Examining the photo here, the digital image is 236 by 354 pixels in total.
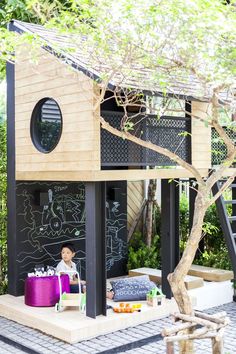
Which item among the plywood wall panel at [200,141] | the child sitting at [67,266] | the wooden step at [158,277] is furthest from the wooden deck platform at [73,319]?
the plywood wall panel at [200,141]

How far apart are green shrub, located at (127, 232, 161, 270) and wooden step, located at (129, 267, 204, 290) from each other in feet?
1.68

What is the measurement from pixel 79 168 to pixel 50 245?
2752mm

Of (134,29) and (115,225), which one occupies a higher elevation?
(134,29)

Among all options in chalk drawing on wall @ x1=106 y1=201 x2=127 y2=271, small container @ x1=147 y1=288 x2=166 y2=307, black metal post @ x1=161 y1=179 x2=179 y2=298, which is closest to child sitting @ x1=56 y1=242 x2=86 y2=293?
small container @ x1=147 y1=288 x2=166 y2=307

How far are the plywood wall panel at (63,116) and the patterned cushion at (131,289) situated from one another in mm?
2335

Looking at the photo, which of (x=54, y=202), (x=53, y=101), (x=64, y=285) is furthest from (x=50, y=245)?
(x=53, y=101)

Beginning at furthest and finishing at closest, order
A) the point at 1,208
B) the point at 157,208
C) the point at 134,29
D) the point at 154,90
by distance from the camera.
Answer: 1. the point at 157,208
2. the point at 1,208
3. the point at 154,90
4. the point at 134,29

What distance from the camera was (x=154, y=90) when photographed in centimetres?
729

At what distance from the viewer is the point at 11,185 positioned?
9758 millimetres

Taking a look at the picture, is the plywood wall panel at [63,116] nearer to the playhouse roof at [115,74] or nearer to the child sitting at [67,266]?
the playhouse roof at [115,74]

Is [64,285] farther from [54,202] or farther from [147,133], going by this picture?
[147,133]

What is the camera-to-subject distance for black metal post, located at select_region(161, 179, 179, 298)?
948 cm

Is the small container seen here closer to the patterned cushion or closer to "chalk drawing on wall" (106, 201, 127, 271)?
the patterned cushion

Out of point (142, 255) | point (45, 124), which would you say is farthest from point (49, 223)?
point (142, 255)
